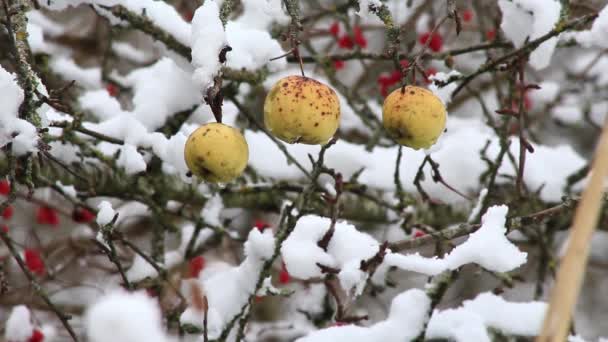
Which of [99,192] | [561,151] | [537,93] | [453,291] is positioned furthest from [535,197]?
[453,291]

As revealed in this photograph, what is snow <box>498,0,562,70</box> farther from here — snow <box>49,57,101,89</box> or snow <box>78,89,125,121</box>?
snow <box>49,57,101,89</box>

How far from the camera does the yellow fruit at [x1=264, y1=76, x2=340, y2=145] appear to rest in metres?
1.39

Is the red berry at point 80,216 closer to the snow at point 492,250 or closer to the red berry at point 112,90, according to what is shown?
the red berry at point 112,90

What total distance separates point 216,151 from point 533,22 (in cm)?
120

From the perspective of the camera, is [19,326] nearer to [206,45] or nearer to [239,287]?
[239,287]

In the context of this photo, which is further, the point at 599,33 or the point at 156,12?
the point at 156,12

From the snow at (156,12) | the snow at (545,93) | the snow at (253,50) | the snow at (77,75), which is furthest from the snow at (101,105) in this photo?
the snow at (545,93)

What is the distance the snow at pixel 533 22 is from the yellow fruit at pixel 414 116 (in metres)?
0.69

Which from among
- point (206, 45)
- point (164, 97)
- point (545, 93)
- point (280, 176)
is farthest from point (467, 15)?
point (206, 45)

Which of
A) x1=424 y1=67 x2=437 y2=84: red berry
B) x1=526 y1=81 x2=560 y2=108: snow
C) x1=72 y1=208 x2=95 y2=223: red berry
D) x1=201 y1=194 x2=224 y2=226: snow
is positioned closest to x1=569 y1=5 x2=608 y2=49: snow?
x1=424 y1=67 x2=437 y2=84: red berry

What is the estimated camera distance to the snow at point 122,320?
0.63 meters

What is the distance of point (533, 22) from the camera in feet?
6.70

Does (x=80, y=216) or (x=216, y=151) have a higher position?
(x=80, y=216)

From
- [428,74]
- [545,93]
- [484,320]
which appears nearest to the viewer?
[484,320]
